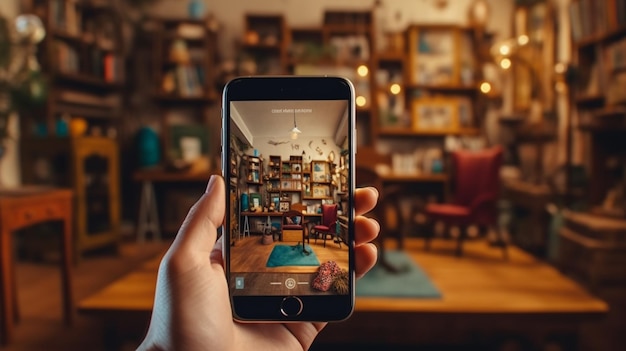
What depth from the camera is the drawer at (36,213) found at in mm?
1855

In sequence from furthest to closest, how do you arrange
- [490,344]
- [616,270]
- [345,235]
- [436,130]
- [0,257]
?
[436,130] → [616,270] → [490,344] → [0,257] → [345,235]

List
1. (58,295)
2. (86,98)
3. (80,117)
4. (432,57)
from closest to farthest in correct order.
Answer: (58,295) < (86,98) < (80,117) < (432,57)

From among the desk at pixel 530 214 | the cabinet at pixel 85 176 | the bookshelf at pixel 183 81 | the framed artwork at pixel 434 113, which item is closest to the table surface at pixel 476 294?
the desk at pixel 530 214

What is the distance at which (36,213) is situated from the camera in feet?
6.46

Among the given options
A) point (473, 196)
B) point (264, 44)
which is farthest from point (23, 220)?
point (473, 196)

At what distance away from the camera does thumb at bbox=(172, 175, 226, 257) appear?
552mm

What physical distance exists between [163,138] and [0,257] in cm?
273

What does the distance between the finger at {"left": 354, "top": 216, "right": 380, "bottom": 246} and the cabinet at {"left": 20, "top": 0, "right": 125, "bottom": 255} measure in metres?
Result: 3.17

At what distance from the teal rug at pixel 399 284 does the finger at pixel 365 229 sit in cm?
146

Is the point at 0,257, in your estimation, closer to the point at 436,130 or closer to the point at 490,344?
the point at 490,344

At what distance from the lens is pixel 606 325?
6.95 ft

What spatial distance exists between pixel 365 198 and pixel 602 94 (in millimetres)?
2869

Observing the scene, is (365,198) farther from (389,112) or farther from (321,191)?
(389,112)

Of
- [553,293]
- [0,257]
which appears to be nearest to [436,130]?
[553,293]
